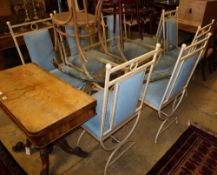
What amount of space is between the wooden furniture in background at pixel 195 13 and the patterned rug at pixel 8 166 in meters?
2.54

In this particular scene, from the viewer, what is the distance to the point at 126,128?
198cm

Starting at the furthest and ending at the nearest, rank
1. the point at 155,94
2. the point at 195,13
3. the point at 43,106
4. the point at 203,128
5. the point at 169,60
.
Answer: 1. the point at 195,13
2. the point at 169,60
3. the point at 203,128
4. the point at 155,94
5. the point at 43,106

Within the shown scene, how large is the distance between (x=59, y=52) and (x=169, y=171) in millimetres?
1397

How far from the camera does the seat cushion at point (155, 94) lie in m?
1.60

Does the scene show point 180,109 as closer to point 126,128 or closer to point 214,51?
point 126,128

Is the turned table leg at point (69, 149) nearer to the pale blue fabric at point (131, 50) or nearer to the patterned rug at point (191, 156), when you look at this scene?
the patterned rug at point (191, 156)

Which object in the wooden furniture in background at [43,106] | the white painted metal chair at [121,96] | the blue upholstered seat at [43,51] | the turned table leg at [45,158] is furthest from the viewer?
the blue upholstered seat at [43,51]

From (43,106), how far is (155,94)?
931 mm

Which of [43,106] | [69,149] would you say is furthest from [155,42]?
[43,106]

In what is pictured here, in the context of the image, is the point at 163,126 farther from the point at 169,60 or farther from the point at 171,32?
the point at 171,32

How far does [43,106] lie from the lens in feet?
3.53

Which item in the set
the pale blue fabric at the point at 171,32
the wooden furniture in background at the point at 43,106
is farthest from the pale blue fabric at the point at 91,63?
the pale blue fabric at the point at 171,32

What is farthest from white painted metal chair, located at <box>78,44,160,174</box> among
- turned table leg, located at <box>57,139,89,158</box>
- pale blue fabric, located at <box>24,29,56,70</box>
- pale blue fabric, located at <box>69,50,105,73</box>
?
pale blue fabric, located at <box>24,29,56,70</box>

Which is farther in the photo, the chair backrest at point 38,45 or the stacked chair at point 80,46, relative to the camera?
the chair backrest at point 38,45
